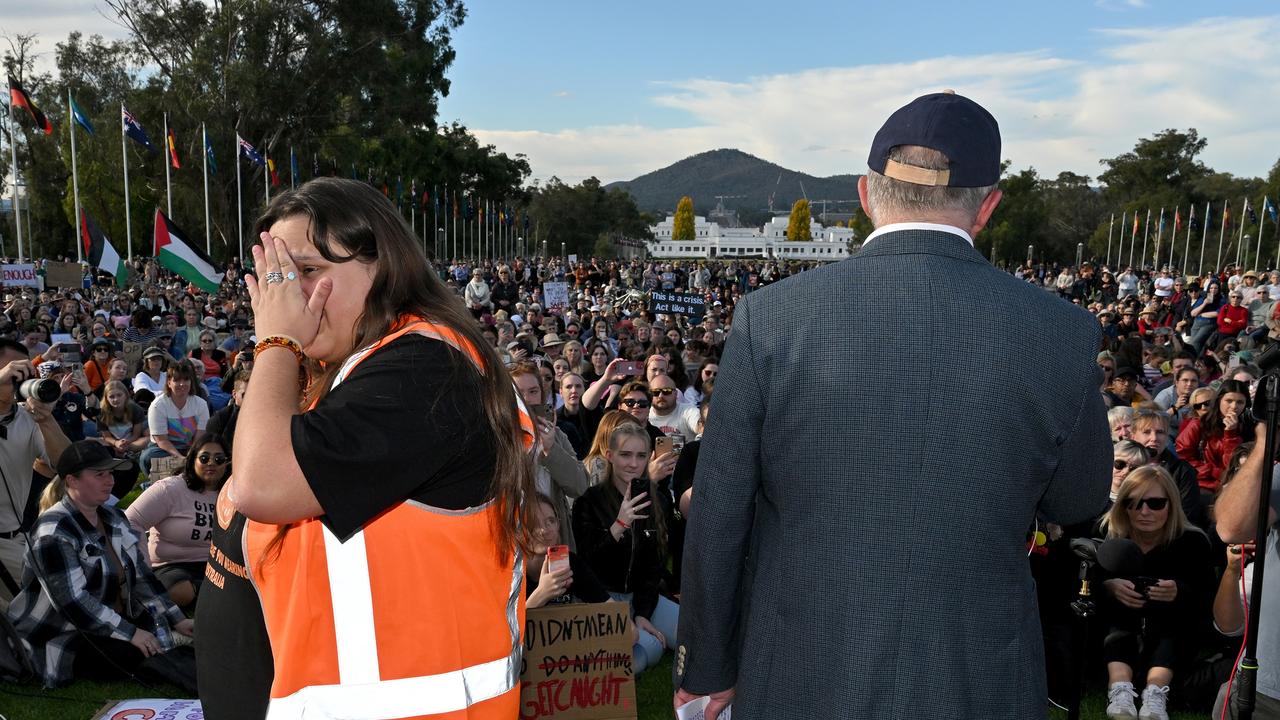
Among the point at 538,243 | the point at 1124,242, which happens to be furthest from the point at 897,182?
the point at 538,243

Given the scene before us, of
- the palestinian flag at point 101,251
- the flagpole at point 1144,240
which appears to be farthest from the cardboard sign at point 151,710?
the flagpole at point 1144,240

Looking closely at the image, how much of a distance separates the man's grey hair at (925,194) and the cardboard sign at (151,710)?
424cm

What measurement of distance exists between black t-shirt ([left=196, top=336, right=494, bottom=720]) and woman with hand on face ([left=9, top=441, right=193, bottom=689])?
3.98 m

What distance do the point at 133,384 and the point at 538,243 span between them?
9596 cm

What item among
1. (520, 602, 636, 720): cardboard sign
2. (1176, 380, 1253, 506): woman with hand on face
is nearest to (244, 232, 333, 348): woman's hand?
(520, 602, 636, 720): cardboard sign

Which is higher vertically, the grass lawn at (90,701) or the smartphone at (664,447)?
the smartphone at (664,447)

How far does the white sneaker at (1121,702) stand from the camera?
5.27m

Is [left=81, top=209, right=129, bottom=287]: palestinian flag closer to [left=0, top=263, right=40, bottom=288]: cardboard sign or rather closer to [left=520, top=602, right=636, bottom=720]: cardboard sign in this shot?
[left=0, top=263, right=40, bottom=288]: cardboard sign

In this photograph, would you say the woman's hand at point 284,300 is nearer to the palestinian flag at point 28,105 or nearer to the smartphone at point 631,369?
the smartphone at point 631,369

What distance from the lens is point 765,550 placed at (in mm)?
1874

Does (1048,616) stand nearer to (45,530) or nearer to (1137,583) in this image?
(1137,583)

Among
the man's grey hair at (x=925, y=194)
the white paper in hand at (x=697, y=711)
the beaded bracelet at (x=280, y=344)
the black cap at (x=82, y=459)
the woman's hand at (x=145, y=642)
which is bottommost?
the woman's hand at (x=145, y=642)

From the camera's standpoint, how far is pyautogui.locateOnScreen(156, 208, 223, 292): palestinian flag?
1433cm

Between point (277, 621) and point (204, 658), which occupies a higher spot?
point (277, 621)
